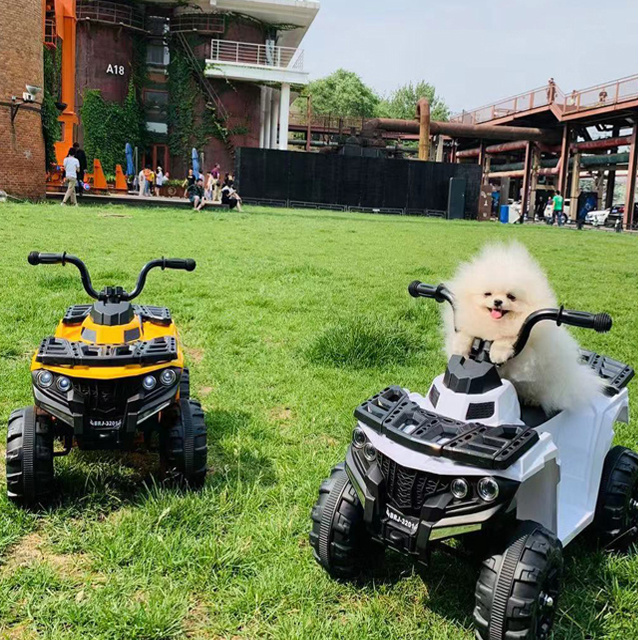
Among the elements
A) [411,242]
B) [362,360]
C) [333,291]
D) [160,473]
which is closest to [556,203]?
[411,242]

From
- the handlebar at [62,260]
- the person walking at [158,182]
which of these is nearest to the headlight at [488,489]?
the handlebar at [62,260]

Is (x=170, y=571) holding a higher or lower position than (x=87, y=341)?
lower

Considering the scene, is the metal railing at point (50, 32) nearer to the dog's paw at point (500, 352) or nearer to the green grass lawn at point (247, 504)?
the green grass lawn at point (247, 504)

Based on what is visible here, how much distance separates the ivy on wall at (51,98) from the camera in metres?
31.9

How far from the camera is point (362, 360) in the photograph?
215 inches

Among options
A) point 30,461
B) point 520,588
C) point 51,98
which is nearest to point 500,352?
point 520,588

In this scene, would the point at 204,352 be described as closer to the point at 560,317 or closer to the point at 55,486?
the point at 55,486

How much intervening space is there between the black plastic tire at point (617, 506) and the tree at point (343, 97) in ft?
246

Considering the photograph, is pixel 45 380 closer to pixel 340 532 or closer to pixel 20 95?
pixel 340 532

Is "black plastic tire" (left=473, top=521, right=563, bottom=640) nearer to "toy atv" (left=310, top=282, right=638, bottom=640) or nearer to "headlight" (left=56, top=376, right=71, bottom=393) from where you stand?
"toy atv" (left=310, top=282, right=638, bottom=640)

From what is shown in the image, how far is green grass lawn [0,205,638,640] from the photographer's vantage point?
2414 mm

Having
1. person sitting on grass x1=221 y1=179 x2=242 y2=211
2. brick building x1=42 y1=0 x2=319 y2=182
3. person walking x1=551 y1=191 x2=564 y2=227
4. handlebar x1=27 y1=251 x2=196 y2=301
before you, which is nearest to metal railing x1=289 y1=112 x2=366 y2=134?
brick building x1=42 y1=0 x2=319 y2=182

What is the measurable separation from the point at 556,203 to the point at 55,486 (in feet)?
114

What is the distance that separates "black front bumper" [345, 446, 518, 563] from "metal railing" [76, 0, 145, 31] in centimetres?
3865
